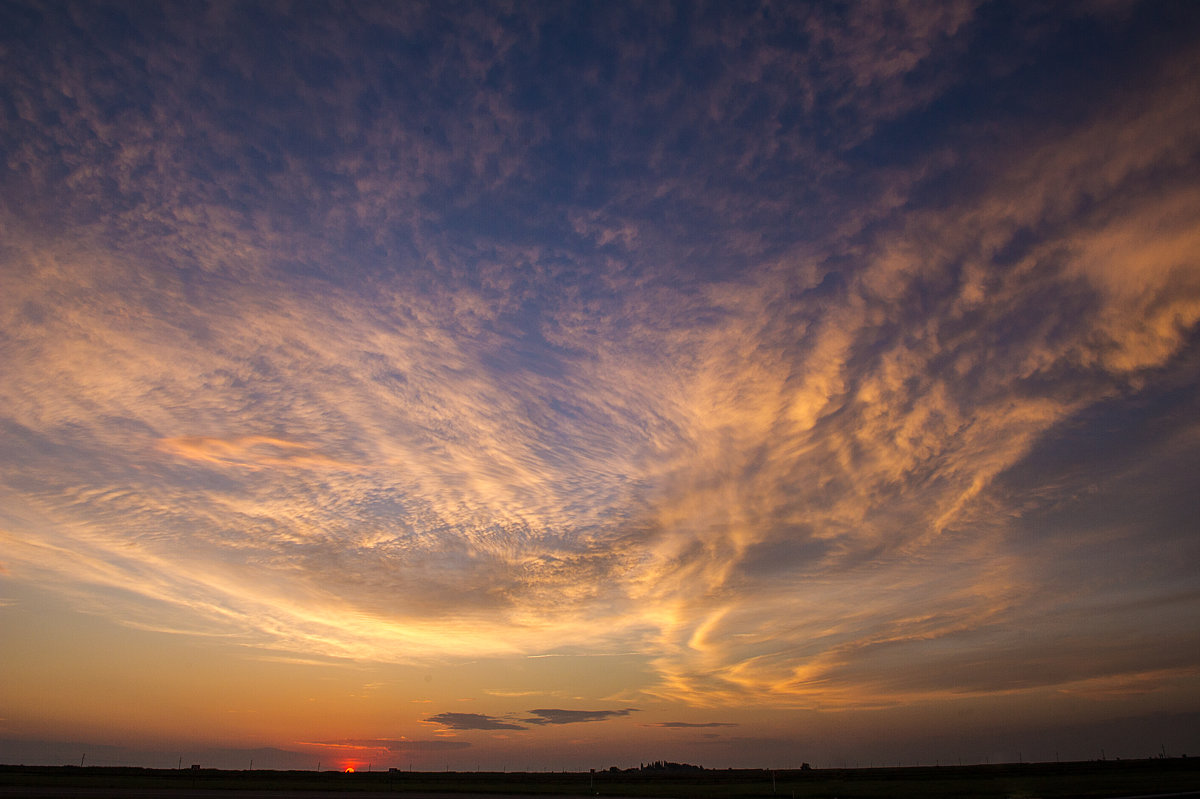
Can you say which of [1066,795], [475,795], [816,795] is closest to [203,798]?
[475,795]

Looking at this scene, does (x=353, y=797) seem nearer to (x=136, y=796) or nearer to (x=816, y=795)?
(x=136, y=796)

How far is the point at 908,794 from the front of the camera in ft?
246

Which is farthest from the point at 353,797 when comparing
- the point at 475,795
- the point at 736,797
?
the point at 736,797

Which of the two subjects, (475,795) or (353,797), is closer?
(353,797)

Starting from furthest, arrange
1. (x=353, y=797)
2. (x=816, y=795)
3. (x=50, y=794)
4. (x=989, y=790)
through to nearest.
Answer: (x=989, y=790) < (x=816, y=795) < (x=353, y=797) < (x=50, y=794)

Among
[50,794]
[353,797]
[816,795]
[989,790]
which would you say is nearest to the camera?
[50,794]

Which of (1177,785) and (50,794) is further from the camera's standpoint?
(1177,785)

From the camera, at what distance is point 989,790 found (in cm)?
8256

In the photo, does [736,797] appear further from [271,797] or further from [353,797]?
[271,797]

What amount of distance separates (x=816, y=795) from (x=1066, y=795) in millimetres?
25400

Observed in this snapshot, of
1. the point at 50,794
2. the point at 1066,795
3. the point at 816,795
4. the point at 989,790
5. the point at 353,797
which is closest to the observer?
the point at 50,794

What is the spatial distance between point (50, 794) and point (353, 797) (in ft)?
91.6

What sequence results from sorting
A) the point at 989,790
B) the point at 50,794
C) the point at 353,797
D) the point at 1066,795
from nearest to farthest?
the point at 50,794
the point at 1066,795
the point at 353,797
the point at 989,790

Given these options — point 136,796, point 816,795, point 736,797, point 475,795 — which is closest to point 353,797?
point 475,795
